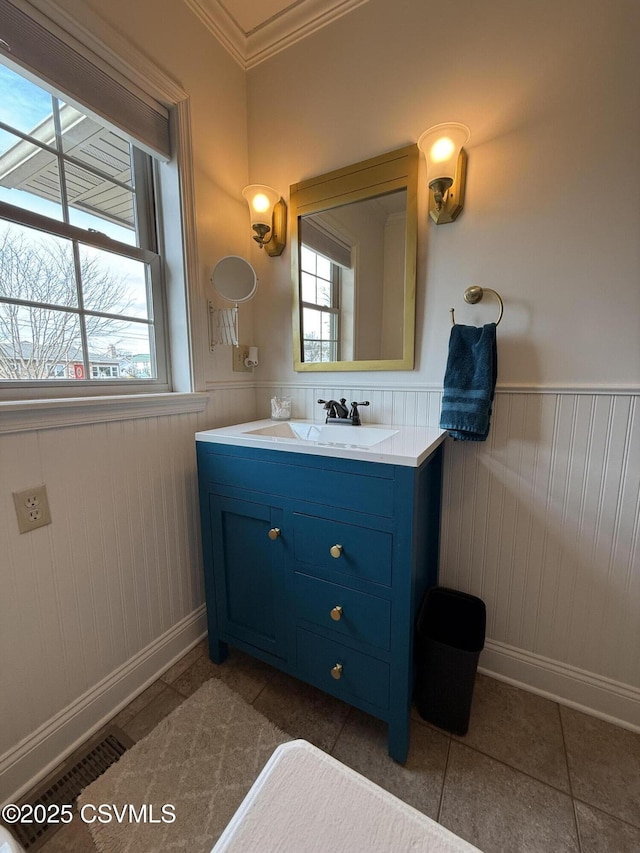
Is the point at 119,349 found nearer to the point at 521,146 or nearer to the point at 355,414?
the point at 355,414

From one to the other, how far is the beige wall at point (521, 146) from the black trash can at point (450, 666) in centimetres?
87

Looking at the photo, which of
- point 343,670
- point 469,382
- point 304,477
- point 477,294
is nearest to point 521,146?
point 477,294

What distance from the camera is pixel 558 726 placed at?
3.88ft

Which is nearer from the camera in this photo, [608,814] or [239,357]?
[608,814]

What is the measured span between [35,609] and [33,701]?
27cm

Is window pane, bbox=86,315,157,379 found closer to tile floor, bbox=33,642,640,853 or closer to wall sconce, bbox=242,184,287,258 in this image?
wall sconce, bbox=242,184,287,258

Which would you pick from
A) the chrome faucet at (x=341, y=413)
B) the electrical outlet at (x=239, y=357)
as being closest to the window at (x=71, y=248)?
the electrical outlet at (x=239, y=357)

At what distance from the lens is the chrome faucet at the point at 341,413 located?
1.48 metres

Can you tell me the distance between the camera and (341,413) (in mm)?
1527

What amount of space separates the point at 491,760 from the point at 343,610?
2.10 feet

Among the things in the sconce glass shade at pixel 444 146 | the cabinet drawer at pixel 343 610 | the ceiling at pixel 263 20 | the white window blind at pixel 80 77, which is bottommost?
the cabinet drawer at pixel 343 610

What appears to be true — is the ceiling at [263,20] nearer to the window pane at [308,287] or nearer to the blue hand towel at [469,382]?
the window pane at [308,287]

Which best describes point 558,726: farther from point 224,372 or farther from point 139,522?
point 224,372

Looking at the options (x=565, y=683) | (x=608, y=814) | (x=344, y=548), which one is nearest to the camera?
(x=608, y=814)
